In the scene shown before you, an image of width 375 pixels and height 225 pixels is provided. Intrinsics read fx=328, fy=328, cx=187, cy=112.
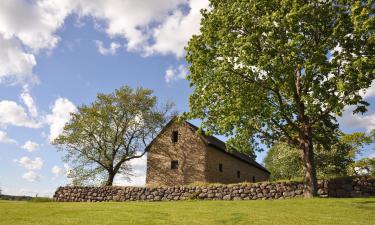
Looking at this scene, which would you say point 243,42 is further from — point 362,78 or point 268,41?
point 362,78

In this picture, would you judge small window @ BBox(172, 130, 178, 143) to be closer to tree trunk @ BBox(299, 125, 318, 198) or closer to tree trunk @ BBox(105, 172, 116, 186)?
tree trunk @ BBox(105, 172, 116, 186)

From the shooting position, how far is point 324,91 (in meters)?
21.5

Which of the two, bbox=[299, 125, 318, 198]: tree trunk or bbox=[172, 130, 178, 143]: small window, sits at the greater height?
bbox=[172, 130, 178, 143]: small window

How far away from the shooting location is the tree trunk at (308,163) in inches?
926

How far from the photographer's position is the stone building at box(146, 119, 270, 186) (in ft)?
122

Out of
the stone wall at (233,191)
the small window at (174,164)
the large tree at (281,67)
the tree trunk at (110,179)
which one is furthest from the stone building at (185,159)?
the large tree at (281,67)

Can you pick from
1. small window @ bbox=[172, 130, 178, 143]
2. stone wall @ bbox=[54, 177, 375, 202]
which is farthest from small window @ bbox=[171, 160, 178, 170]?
stone wall @ bbox=[54, 177, 375, 202]

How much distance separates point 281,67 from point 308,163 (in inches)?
318

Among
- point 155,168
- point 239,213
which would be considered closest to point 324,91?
point 239,213

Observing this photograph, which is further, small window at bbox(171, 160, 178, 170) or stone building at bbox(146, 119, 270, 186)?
small window at bbox(171, 160, 178, 170)

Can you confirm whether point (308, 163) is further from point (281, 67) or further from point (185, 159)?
point (185, 159)

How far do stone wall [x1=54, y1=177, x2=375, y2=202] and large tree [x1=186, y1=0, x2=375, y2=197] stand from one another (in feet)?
6.17

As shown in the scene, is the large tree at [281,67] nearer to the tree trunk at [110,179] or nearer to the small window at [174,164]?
the small window at [174,164]

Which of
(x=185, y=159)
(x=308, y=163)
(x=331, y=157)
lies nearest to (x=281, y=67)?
(x=308, y=163)
